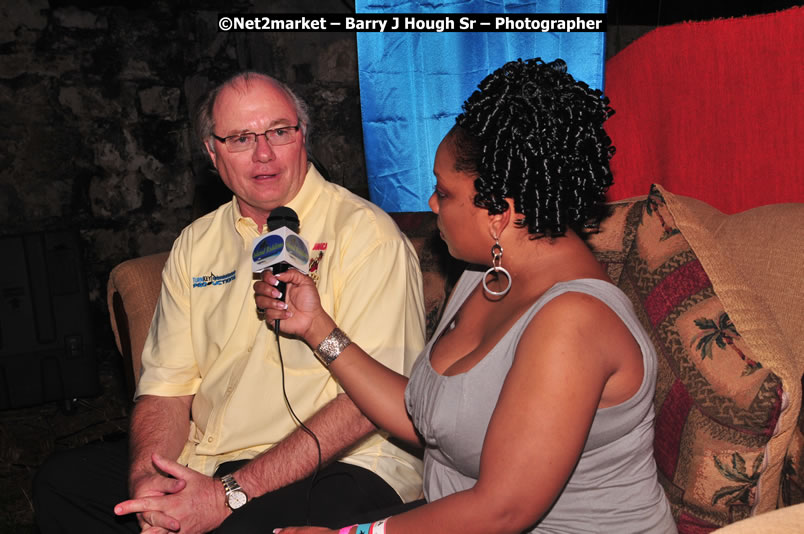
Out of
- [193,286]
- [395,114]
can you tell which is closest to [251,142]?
[193,286]

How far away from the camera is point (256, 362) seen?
2043mm

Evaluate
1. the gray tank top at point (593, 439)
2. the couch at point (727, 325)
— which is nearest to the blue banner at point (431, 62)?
the couch at point (727, 325)

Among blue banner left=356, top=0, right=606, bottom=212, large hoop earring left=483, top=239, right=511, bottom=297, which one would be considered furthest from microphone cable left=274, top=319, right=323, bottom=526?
blue banner left=356, top=0, right=606, bottom=212

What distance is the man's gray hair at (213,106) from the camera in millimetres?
2143

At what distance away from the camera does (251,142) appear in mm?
2125

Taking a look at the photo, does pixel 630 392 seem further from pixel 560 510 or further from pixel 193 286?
pixel 193 286

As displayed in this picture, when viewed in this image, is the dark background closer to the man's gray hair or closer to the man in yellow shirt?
the man in yellow shirt

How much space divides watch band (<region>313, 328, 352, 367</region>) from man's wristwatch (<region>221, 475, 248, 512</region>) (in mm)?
411

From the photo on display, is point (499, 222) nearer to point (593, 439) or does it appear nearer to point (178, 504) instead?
point (593, 439)

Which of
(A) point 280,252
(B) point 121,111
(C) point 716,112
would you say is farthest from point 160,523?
(B) point 121,111

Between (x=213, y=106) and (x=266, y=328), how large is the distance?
71 cm

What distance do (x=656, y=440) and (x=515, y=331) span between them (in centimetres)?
55

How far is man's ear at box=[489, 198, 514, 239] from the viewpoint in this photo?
56.8 inches

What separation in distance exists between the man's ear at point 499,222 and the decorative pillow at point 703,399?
0.49 m
